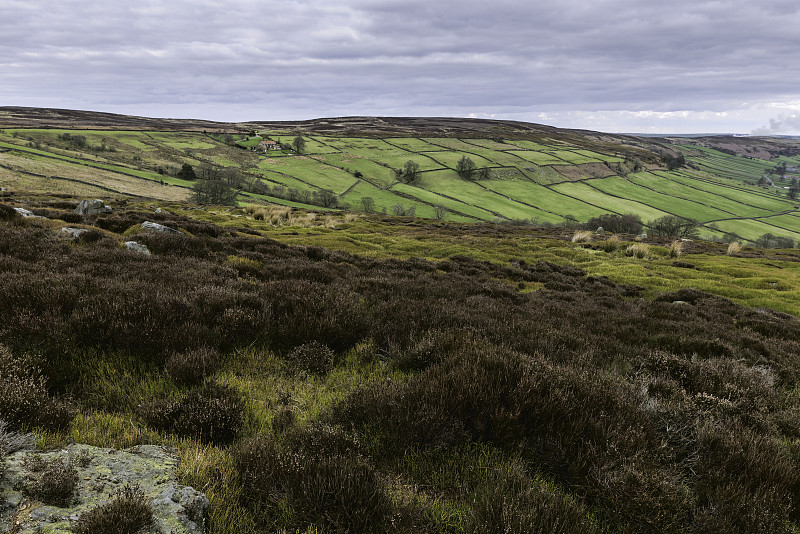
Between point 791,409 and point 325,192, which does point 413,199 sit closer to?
point 325,192

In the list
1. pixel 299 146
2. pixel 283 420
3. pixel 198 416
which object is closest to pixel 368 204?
pixel 299 146

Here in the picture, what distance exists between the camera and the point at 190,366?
402cm

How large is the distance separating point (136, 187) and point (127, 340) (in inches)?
3458

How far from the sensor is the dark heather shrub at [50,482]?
84.4 inches

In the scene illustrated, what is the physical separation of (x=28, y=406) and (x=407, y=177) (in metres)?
118

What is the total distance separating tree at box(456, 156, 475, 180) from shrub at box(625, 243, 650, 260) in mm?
95030

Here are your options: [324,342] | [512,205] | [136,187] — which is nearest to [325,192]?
[136,187]

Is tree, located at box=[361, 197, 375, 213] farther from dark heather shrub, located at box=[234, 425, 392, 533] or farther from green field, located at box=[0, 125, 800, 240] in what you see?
dark heather shrub, located at box=[234, 425, 392, 533]

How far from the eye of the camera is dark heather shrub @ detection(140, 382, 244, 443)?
3.19m

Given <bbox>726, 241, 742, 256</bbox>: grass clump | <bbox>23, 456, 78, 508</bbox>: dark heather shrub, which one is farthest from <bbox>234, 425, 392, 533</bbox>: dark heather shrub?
<bbox>726, 241, 742, 256</bbox>: grass clump

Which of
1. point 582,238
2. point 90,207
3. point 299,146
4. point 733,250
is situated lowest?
point 733,250

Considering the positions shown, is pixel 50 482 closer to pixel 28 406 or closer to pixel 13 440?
pixel 13 440

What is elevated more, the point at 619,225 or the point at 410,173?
the point at 410,173

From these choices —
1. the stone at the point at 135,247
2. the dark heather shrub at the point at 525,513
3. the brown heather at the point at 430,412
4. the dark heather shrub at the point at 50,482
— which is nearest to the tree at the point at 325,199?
the stone at the point at 135,247
